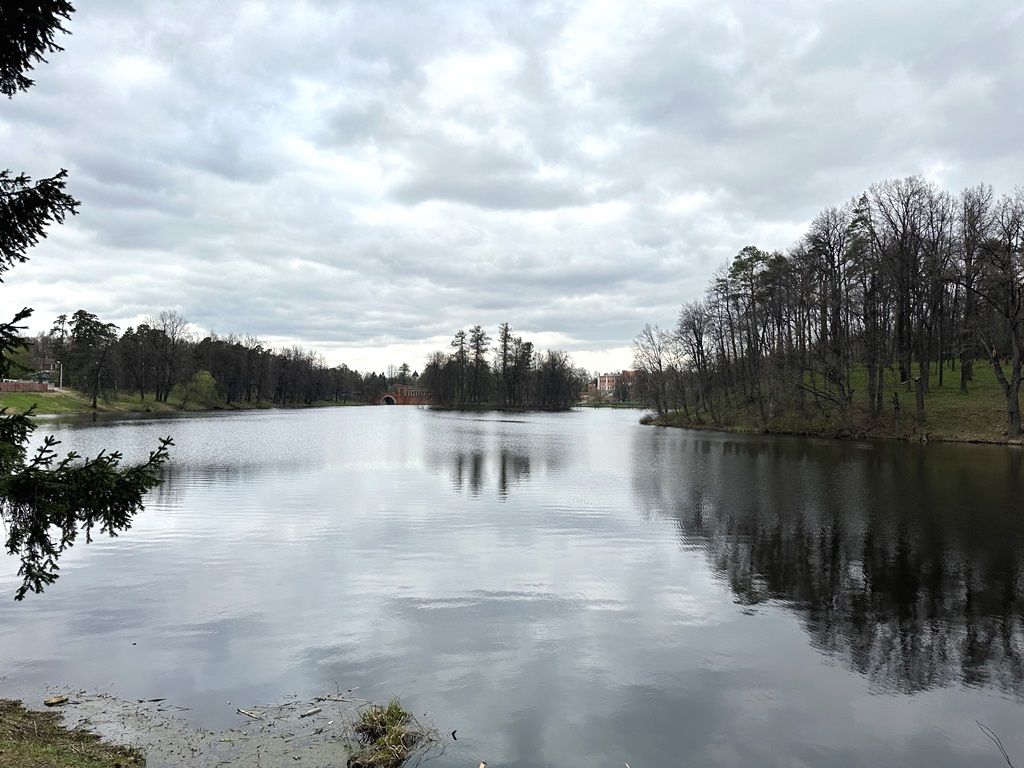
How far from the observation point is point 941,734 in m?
5.91

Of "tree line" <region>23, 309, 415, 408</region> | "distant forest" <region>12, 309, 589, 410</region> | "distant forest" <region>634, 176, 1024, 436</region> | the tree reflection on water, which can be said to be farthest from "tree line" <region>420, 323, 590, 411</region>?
the tree reflection on water

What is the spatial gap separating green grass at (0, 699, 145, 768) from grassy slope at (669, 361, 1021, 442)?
139 feet

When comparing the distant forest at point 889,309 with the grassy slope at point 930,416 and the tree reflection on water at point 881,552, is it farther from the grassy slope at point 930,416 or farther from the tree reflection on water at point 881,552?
the tree reflection on water at point 881,552

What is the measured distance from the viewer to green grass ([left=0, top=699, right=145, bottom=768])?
443cm

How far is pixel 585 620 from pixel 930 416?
40829mm

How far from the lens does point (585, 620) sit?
8.80 m

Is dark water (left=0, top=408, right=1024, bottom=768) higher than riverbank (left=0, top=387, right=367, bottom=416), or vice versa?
riverbank (left=0, top=387, right=367, bottom=416)

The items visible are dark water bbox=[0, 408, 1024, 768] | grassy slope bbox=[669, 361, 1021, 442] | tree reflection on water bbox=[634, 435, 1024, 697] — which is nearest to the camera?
dark water bbox=[0, 408, 1024, 768]

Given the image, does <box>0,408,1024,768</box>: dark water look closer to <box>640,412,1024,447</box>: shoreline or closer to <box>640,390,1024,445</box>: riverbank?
<box>640,412,1024,447</box>: shoreline

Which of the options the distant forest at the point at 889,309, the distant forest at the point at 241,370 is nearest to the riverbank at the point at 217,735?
the distant forest at the point at 889,309

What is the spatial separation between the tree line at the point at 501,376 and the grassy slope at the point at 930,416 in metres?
67.6

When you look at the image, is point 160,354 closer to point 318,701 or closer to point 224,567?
point 224,567

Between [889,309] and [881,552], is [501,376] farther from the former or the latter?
[881,552]

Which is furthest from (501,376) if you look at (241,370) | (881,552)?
(881,552)
